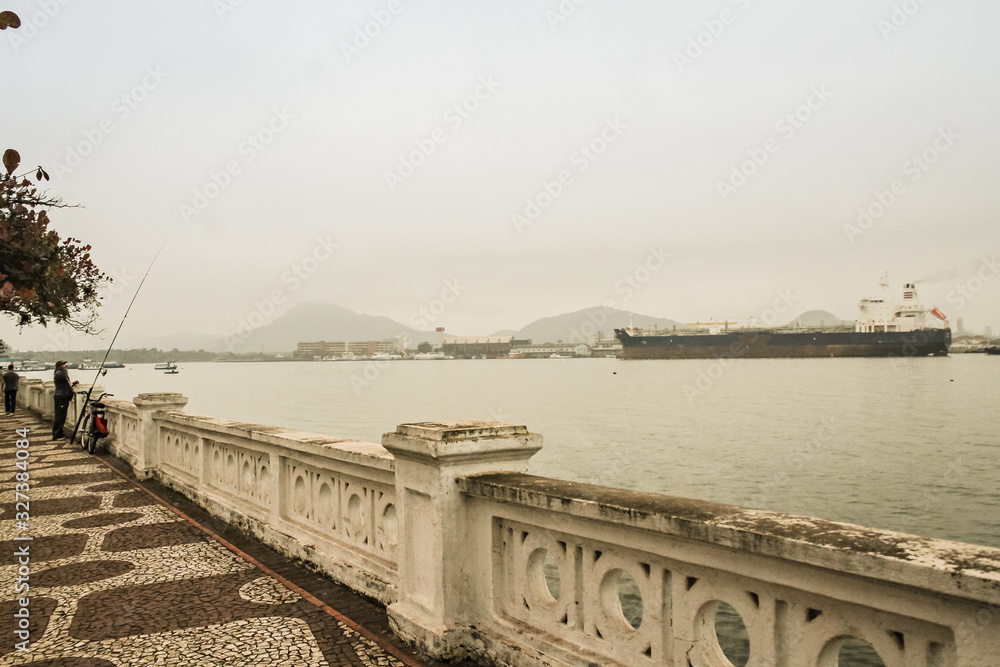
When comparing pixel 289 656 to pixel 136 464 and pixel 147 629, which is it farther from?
pixel 136 464

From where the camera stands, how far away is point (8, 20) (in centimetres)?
217

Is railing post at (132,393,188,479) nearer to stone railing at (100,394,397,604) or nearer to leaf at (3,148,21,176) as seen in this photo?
stone railing at (100,394,397,604)

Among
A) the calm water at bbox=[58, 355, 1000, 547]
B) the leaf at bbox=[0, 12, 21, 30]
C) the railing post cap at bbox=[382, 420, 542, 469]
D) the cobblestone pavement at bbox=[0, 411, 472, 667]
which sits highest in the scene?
the leaf at bbox=[0, 12, 21, 30]

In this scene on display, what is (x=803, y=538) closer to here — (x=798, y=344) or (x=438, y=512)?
(x=438, y=512)

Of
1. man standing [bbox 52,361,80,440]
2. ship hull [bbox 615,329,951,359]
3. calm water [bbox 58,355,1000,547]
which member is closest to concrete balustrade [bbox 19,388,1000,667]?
man standing [bbox 52,361,80,440]

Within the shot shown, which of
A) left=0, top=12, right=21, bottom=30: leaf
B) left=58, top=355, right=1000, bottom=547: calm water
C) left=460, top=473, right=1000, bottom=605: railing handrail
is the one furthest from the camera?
left=58, top=355, right=1000, bottom=547: calm water

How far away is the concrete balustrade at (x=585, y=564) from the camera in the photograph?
180 centimetres

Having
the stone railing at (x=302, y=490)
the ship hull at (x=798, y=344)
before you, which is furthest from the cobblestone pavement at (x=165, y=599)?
the ship hull at (x=798, y=344)

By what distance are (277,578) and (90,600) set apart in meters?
1.19

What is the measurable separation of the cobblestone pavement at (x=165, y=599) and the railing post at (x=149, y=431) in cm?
169

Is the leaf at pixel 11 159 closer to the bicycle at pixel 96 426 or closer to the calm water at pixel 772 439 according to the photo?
the bicycle at pixel 96 426

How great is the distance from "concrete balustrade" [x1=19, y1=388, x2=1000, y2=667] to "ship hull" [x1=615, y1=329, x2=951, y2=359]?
11800cm

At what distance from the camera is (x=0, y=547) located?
5895 mm

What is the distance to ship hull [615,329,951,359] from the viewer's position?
11262 centimetres
